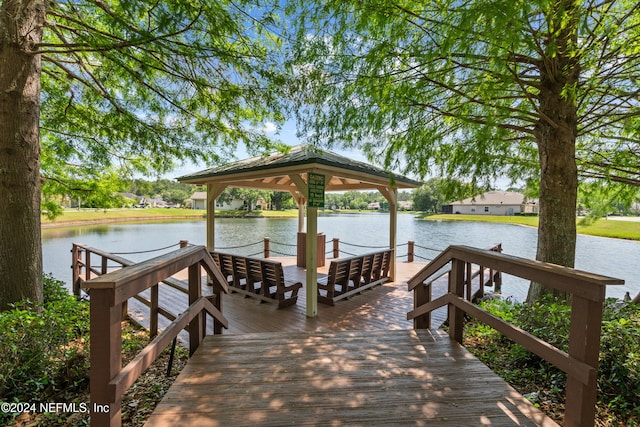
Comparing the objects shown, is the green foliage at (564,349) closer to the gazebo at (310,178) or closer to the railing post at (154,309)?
the gazebo at (310,178)

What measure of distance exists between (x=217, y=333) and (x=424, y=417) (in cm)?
220

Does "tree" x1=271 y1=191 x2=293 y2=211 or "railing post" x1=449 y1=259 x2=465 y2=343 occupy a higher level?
"tree" x1=271 y1=191 x2=293 y2=211

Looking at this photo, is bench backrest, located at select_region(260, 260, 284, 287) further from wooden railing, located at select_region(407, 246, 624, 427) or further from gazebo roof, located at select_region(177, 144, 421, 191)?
wooden railing, located at select_region(407, 246, 624, 427)

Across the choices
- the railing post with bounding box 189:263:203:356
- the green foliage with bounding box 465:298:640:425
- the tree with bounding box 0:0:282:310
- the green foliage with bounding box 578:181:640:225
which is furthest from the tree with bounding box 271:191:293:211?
the railing post with bounding box 189:263:203:356

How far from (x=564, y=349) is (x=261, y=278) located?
4204 millimetres

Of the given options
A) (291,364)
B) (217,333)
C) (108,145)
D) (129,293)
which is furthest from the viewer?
(108,145)

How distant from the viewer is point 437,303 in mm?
2846

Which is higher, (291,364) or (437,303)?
(437,303)

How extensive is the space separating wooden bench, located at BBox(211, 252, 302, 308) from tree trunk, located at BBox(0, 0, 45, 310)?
2800 millimetres

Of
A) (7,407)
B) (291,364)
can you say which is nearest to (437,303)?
(291,364)

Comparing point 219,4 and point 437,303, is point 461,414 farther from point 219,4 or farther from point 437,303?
point 219,4

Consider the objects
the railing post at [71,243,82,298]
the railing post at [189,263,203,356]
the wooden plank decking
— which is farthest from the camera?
the railing post at [71,243,82,298]

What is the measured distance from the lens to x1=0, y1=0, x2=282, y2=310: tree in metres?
3.03

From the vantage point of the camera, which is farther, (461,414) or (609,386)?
(609,386)
